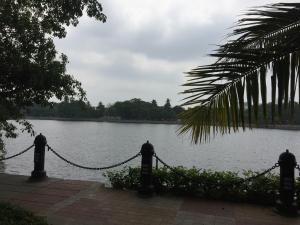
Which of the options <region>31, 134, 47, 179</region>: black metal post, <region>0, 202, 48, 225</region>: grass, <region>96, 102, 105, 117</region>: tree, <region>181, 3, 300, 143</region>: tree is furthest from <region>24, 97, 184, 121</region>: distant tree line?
<region>181, 3, 300, 143</region>: tree

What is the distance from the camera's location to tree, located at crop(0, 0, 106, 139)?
287 inches

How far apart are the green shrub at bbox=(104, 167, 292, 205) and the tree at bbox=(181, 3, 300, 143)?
15.5 feet

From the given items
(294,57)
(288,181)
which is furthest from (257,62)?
(288,181)

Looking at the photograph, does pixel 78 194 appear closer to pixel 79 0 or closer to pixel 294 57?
pixel 79 0

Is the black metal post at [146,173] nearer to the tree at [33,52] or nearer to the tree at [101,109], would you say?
the tree at [33,52]

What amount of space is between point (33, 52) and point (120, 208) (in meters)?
3.99

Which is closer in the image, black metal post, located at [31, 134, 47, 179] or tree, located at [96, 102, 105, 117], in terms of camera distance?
black metal post, located at [31, 134, 47, 179]

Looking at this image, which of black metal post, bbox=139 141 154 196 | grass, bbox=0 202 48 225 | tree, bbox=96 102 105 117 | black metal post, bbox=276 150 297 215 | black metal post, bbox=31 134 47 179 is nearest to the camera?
grass, bbox=0 202 48 225

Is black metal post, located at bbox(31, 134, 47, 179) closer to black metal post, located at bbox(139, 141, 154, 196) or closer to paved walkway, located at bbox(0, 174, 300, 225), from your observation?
paved walkway, located at bbox(0, 174, 300, 225)

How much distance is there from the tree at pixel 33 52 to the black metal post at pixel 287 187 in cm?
466

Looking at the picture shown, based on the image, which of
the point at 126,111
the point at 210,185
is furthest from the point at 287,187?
the point at 126,111

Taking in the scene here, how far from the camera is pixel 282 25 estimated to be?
332cm

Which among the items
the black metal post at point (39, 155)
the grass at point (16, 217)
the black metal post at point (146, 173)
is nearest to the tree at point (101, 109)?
the black metal post at point (39, 155)

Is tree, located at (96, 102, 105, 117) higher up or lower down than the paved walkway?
higher up
